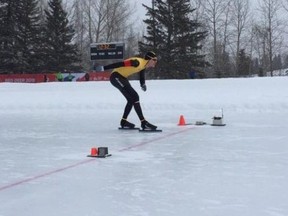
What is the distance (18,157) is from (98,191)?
2.28 metres

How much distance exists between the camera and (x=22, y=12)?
45.7 meters

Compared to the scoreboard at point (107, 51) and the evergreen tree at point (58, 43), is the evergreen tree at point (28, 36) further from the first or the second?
the scoreboard at point (107, 51)

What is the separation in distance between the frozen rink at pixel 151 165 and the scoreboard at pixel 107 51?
16327 millimetres

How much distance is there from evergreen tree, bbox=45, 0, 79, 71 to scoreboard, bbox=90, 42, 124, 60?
54.2 ft

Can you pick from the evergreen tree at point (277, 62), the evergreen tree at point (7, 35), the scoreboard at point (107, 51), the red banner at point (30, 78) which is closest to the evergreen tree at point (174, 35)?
the evergreen tree at point (7, 35)

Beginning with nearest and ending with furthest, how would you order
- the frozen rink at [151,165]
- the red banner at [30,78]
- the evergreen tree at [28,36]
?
the frozen rink at [151,165] → the red banner at [30,78] → the evergreen tree at [28,36]

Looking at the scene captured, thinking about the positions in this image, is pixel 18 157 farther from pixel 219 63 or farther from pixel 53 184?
pixel 219 63

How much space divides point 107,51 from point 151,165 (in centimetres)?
2439

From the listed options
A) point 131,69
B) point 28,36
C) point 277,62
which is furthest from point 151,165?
point 277,62

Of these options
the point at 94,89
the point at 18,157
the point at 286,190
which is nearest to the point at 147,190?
the point at 286,190

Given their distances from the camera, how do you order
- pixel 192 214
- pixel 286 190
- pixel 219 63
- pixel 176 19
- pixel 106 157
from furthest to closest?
pixel 219 63, pixel 176 19, pixel 106 157, pixel 286 190, pixel 192 214

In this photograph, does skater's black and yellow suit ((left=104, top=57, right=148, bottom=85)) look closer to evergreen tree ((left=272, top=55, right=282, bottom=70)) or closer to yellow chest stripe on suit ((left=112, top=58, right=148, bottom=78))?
yellow chest stripe on suit ((left=112, top=58, right=148, bottom=78))

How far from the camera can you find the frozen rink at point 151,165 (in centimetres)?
393

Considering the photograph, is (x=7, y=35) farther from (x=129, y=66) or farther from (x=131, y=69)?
(x=129, y=66)
